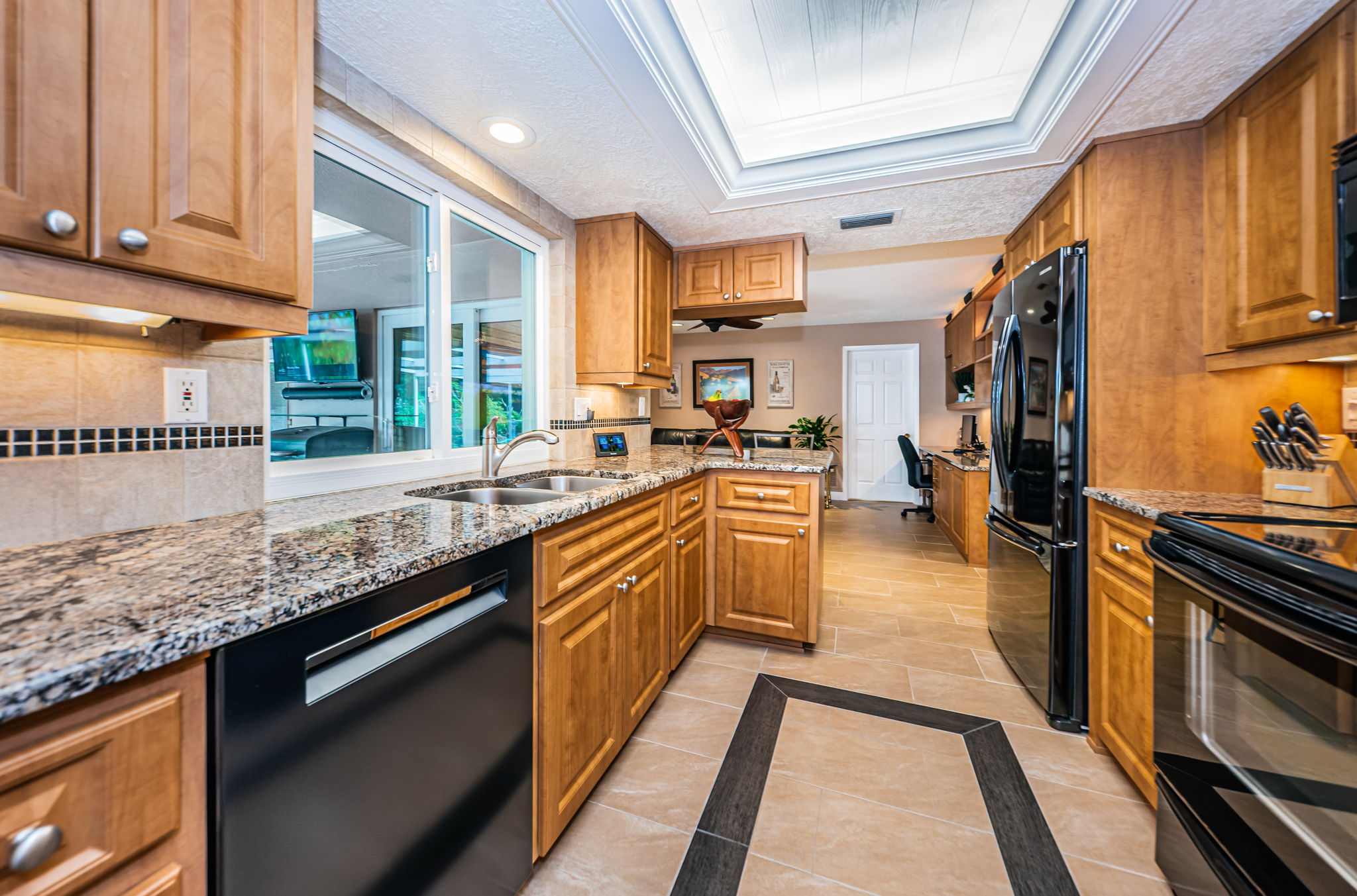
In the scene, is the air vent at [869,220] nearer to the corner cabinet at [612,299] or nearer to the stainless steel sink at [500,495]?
the corner cabinet at [612,299]

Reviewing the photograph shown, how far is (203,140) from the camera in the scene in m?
0.89

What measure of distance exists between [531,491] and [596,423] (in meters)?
1.18

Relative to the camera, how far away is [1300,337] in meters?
1.51

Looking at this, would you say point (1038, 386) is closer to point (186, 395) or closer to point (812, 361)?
point (186, 395)

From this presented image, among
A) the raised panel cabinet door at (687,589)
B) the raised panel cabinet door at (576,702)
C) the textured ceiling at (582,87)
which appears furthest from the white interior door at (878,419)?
the raised panel cabinet door at (576,702)

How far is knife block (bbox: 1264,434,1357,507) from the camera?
1435mm

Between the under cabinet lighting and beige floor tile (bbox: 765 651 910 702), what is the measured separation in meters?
2.35

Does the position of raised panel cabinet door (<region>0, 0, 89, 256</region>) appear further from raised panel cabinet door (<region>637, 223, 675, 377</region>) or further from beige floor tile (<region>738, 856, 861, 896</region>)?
raised panel cabinet door (<region>637, 223, 675, 377</region>)

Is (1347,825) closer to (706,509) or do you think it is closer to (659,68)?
(706,509)

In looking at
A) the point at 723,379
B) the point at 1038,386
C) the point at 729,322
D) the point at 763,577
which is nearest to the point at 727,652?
the point at 763,577

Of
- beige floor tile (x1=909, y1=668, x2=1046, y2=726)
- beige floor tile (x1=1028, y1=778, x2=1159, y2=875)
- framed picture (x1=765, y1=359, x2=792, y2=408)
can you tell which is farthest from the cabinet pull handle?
framed picture (x1=765, y1=359, x2=792, y2=408)

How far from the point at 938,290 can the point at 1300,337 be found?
12.6 ft

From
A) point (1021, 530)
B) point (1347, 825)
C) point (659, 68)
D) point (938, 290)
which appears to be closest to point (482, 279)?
point (659, 68)

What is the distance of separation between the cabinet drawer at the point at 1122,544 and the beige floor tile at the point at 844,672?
0.93 m
